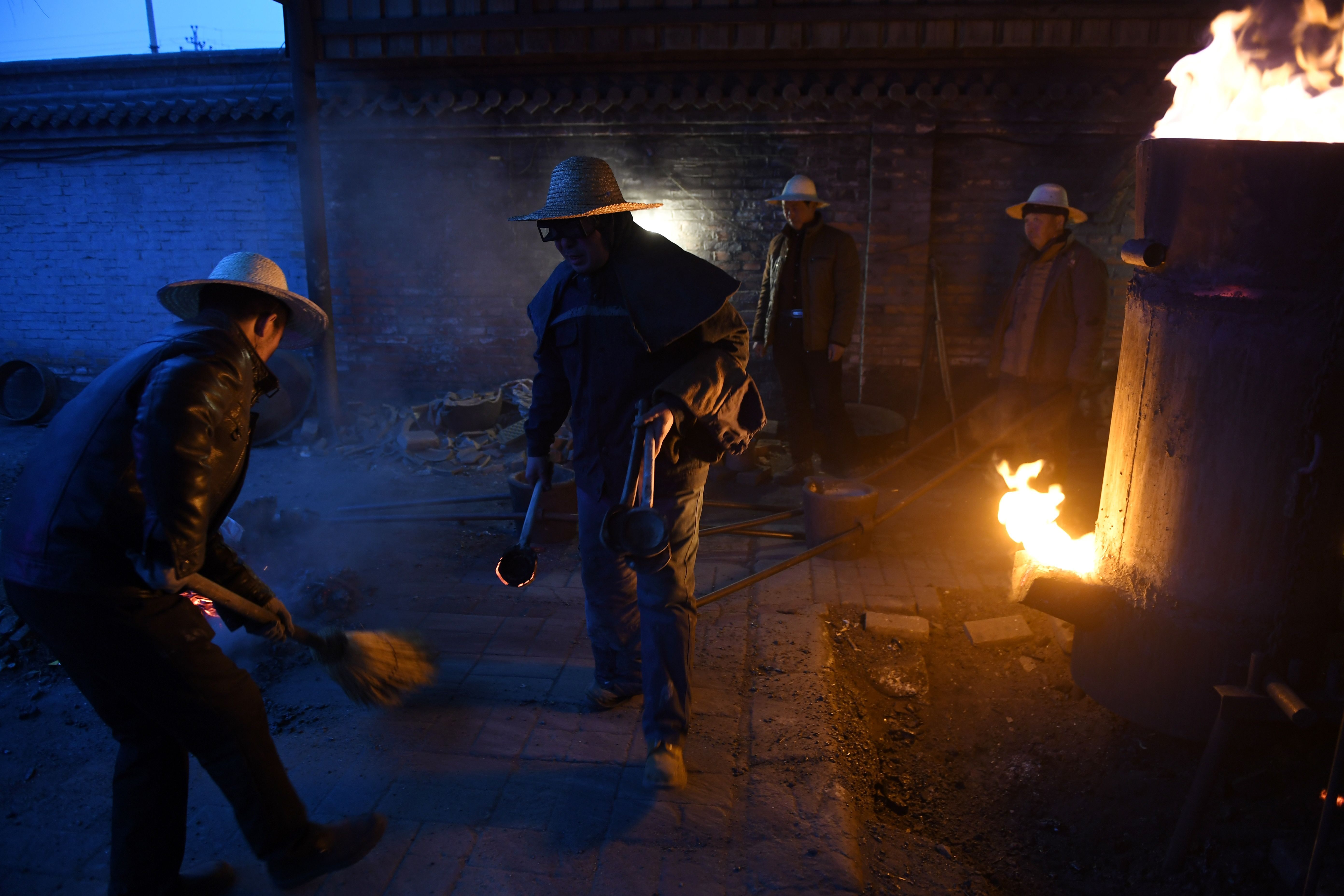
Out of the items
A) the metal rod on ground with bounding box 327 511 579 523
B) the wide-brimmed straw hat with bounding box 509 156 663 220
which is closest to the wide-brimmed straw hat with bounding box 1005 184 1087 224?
the metal rod on ground with bounding box 327 511 579 523

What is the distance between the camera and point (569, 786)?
120 inches

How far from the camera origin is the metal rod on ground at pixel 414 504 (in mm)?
6461

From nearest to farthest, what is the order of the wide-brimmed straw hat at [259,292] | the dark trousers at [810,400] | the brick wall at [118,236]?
the wide-brimmed straw hat at [259,292], the dark trousers at [810,400], the brick wall at [118,236]

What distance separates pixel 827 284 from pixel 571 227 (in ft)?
14.4

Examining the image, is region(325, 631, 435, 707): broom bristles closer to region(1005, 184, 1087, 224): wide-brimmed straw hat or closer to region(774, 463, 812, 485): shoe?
region(774, 463, 812, 485): shoe

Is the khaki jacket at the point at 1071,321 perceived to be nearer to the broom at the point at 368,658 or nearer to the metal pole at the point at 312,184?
the broom at the point at 368,658

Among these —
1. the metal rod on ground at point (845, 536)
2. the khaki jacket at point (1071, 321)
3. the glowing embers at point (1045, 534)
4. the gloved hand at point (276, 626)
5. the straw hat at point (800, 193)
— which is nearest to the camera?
the gloved hand at point (276, 626)

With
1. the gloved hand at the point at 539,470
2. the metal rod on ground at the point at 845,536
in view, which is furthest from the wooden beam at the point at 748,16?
the gloved hand at the point at 539,470

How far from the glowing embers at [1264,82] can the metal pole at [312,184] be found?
743cm

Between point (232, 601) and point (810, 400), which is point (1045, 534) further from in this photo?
point (232, 601)

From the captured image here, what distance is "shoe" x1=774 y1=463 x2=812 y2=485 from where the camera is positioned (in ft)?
23.8

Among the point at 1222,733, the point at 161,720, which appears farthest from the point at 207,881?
the point at 1222,733

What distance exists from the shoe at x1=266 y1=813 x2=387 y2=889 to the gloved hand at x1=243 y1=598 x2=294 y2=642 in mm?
599

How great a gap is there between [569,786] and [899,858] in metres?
1.18
